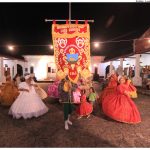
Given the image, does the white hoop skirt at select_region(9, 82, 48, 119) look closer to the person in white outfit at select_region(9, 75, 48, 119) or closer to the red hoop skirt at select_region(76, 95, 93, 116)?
the person in white outfit at select_region(9, 75, 48, 119)

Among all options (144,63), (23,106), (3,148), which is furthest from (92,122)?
(144,63)

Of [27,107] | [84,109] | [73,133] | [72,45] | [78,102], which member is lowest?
[73,133]

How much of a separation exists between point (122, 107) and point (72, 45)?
8.42 ft

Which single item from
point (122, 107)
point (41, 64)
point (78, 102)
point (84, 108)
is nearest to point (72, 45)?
point (78, 102)

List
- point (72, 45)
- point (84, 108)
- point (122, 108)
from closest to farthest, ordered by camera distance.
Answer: point (72, 45), point (122, 108), point (84, 108)

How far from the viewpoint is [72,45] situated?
560 cm

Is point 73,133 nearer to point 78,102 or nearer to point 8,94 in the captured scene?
point 78,102

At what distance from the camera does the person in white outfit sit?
20.3 feet

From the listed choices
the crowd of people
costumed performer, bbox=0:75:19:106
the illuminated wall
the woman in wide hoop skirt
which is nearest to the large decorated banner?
the crowd of people

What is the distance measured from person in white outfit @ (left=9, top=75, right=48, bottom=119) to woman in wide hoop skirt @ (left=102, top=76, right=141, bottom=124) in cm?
243

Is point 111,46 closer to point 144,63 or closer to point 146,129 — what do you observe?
point 144,63

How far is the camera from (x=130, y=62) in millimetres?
23609

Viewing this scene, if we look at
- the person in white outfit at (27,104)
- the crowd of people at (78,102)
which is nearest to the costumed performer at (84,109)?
the crowd of people at (78,102)

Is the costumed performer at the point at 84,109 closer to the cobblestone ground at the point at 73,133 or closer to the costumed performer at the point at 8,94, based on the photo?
the cobblestone ground at the point at 73,133
